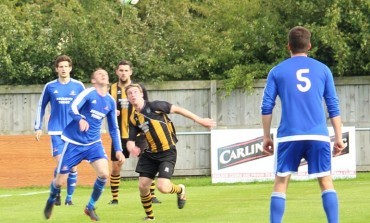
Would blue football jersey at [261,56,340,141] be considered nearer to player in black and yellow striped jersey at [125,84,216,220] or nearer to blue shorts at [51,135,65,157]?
player in black and yellow striped jersey at [125,84,216,220]

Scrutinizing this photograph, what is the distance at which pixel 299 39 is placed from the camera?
10.4m

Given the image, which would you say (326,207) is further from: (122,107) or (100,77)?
(122,107)

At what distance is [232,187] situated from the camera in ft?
70.4

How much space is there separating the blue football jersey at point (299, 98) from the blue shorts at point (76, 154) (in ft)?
15.0

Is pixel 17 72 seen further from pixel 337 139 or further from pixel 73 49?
pixel 337 139

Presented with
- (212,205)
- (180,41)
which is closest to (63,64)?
(212,205)

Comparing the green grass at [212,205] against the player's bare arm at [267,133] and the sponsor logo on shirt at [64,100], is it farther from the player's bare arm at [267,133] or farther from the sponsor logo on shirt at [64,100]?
the player's bare arm at [267,133]

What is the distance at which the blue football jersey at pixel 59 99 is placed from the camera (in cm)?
1686

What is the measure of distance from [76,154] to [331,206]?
505 centimetres

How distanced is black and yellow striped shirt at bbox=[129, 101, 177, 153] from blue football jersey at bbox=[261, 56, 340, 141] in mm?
3373

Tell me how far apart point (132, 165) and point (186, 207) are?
9237 millimetres

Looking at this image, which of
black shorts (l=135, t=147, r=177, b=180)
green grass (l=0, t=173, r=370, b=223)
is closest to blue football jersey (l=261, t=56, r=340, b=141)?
green grass (l=0, t=173, r=370, b=223)

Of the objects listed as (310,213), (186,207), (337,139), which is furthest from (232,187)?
(337,139)

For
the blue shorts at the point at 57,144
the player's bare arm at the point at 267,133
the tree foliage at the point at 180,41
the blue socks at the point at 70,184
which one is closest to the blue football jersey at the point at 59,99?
the blue shorts at the point at 57,144
